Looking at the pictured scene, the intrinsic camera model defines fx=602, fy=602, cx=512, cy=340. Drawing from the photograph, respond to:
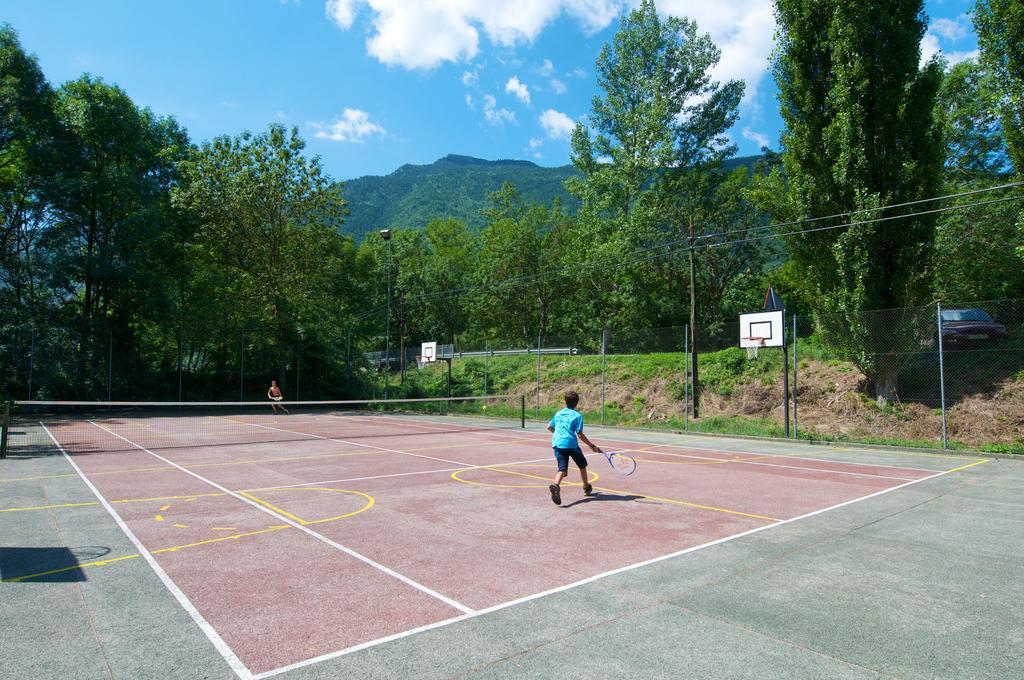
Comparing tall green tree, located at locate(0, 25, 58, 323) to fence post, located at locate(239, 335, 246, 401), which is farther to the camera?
fence post, located at locate(239, 335, 246, 401)

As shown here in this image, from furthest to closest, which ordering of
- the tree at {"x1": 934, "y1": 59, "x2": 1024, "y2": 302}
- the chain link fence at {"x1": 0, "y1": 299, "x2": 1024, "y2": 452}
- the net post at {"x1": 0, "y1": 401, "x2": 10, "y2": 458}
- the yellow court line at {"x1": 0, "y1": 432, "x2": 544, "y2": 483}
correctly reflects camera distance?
the tree at {"x1": 934, "y1": 59, "x2": 1024, "y2": 302} → the chain link fence at {"x1": 0, "y1": 299, "x2": 1024, "y2": 452} → the net post at {"x1": 0, "y1": 401, "x2": 10, "y2": 458} → the yellow court line at {"x1": 0, "y1": 432, "x2": 544, "y2": 483}

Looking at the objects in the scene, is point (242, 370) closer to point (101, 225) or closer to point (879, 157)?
point (101, 225)

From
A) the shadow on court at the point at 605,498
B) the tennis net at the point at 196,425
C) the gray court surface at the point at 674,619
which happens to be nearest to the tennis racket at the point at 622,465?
the shadow on court at the point at 605,498

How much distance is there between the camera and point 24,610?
482cm

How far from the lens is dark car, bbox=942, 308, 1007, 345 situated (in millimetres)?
20391

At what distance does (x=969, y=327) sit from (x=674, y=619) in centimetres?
2194

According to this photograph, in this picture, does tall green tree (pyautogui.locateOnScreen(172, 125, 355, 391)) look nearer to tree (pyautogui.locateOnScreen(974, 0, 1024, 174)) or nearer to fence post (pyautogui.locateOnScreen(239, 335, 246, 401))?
fence post (pyautogui.locateOnScreen(239, 335, 246, 401))

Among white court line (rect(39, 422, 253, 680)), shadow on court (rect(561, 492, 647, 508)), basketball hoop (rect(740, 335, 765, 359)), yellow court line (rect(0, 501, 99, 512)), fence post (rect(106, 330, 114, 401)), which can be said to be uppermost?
basketball hoop (rect(740, 335, 765, 359))

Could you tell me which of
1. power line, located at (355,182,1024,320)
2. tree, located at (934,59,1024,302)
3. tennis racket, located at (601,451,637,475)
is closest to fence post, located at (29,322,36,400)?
power line, located at (355,182,1024,320)

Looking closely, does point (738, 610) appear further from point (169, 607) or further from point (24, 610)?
point (24, 610)

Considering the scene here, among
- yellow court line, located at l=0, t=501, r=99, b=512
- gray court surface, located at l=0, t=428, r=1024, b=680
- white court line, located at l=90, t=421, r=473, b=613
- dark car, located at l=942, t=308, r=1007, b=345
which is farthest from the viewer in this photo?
dark car, located at l=942, t=308, r=1007, b=345

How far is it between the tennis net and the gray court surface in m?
11.4

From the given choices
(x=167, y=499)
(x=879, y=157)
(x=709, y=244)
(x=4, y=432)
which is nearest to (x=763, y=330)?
(x=879, y=157)

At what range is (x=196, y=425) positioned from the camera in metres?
25.6
